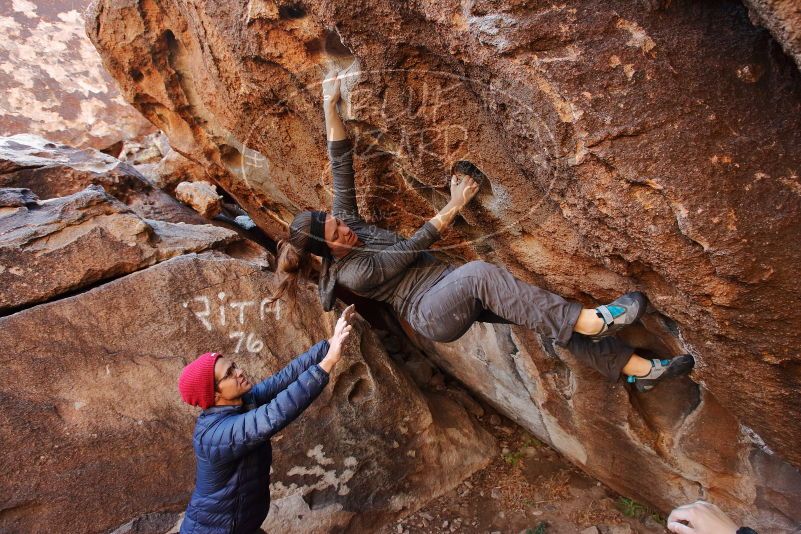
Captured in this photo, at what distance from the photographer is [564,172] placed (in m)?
1.92

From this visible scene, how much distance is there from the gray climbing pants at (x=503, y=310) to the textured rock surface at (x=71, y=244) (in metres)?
1.88

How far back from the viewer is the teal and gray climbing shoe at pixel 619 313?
2074mm

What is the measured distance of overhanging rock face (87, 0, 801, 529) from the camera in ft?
5.28

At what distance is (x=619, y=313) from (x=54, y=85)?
12246 mm

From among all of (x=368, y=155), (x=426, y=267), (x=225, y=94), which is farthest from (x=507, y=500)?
(x=225, y=94)

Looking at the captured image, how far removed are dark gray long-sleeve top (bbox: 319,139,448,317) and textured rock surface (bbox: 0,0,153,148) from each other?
918 centimetres

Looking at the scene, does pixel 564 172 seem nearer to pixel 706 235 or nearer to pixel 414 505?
pixel 706 235

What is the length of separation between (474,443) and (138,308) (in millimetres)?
2692

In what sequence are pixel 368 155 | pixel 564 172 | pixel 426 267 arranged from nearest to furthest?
pixel 564 172 < pixel 426 267 < pixel 368 155

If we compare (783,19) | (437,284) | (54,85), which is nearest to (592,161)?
(783,19)

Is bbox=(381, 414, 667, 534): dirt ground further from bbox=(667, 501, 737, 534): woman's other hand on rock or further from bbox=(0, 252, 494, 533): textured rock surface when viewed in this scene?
bbox=(667, 501, 737, 534): woman's other hand on rock

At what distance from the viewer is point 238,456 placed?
6.82 ft

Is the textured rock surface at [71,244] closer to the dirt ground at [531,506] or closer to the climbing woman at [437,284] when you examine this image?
the climbing woman at [437,284]

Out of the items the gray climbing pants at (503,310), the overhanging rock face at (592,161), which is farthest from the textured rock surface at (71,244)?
the gray climbing pants at (503,310)
